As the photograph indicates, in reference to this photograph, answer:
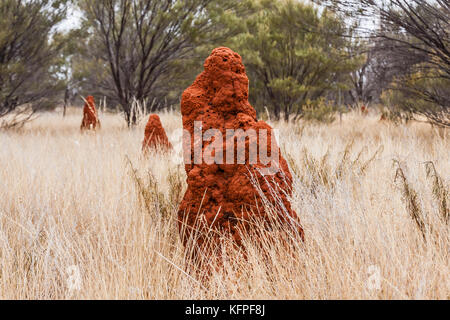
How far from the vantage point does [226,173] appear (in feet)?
6.40

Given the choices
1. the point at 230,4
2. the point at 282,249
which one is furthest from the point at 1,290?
the point at 230,4

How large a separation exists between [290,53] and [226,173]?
7864 mm

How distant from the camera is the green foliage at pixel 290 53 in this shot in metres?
8.53

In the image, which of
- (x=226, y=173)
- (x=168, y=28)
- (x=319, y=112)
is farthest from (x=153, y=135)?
(x=168, y=28)

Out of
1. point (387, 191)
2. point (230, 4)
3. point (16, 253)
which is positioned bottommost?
point (16, 253)

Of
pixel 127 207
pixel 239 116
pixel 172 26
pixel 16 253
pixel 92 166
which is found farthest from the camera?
pixel 172 26

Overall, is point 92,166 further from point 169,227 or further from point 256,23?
point 256,23

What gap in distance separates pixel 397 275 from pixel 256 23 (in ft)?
29.9

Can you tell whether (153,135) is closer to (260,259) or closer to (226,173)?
(226,173)

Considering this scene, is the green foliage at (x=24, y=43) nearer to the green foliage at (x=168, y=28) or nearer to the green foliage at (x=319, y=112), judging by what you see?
the green foliage at (x=168, y=28)

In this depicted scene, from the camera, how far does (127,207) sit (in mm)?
Answer: 2467

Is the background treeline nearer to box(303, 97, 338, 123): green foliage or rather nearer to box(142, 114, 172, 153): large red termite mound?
box(303, 97, 338, 123): green foliage

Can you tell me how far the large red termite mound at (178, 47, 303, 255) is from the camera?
1.87 metres

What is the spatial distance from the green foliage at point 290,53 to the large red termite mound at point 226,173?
6.71m
